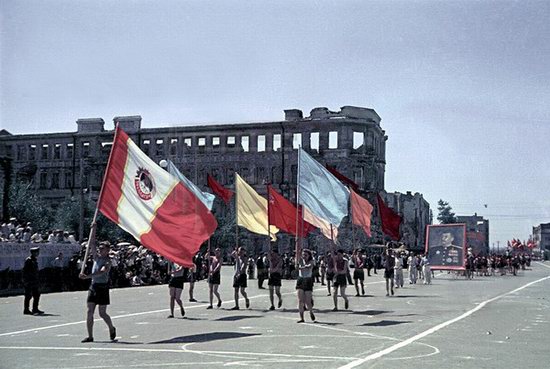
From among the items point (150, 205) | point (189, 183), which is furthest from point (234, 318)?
point (150, 205)

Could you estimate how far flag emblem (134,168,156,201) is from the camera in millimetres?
16219

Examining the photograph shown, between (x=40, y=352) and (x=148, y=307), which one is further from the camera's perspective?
(x=148, y=307)

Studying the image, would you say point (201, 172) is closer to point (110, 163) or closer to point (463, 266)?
point (463, 266)

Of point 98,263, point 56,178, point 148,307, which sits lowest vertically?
point 148,307

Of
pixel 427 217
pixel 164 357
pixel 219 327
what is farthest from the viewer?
pixel 427 217

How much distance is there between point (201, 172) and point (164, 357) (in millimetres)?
78343

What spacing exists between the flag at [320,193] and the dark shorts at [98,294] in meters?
8.03

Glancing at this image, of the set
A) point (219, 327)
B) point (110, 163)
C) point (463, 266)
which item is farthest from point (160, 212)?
point (463, 266)

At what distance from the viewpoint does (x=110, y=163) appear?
1577cm

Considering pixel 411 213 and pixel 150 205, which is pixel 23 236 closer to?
pixel 150 205

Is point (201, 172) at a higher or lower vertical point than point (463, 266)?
higher

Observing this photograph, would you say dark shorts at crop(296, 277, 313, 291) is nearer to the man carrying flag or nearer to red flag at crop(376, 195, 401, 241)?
the man carrying flag

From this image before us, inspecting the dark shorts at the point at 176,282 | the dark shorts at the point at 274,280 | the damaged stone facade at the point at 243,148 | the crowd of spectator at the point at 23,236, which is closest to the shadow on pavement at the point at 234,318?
the dark shorts at the point at 176,282

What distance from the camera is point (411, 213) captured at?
377 feet
